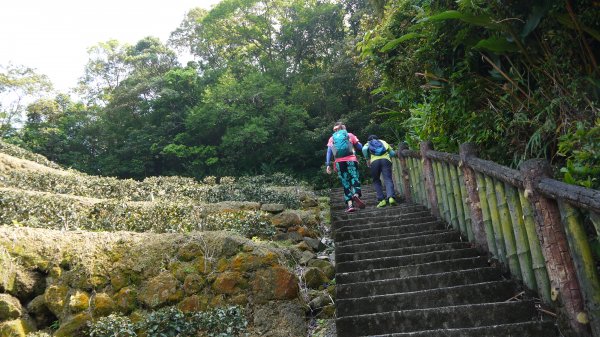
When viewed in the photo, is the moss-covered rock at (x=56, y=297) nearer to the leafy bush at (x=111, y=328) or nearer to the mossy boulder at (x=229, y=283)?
the leafy bush at (x=111, y=328)

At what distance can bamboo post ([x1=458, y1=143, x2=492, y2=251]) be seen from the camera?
13.4ft

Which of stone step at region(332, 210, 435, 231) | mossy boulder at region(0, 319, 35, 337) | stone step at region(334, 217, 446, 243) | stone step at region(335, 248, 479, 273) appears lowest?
mossy boulder at region(0, 319, 35, 337)

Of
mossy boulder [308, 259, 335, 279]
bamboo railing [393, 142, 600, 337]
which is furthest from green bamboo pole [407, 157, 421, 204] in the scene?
bamboo railing [393, 142, 600, 337]

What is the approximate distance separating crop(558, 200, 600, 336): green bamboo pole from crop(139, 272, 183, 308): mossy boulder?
13.1 ft

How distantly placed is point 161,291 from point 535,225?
3949 mm

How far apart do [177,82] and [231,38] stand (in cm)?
497

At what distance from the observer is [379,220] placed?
6.49 m

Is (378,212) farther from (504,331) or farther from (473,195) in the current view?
(504,331)

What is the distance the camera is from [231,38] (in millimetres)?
28094

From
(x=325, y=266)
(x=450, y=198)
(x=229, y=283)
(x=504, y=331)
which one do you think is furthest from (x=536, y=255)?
(x=229, y=283)

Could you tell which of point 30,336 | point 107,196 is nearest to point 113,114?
point 107,196

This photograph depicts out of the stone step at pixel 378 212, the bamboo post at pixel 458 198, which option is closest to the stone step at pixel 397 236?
the bamboo post at pixel 458 198

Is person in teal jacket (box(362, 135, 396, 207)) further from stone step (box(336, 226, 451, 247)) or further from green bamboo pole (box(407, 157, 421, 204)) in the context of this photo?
stone step (box(336, 226, 451, 247))

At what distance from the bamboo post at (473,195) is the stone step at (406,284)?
471 millimetres
